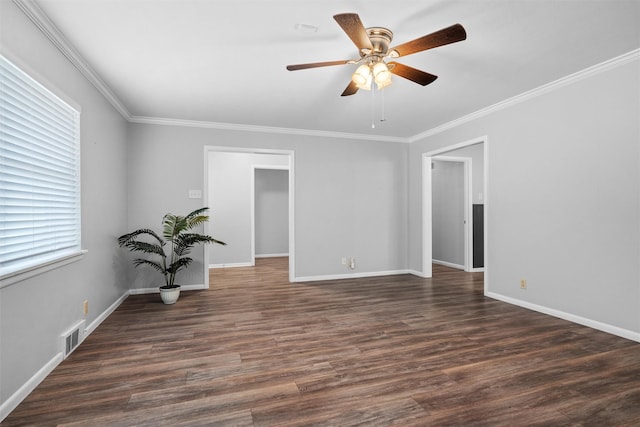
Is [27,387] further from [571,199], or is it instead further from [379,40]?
[571,199]

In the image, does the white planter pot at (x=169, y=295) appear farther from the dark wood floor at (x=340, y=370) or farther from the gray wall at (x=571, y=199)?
the gray wall at (x=571, y=199)

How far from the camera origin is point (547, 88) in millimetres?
3465

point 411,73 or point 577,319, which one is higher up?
point 411,73

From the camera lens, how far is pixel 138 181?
15.0 ft

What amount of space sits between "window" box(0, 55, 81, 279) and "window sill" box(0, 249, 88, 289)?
2cm

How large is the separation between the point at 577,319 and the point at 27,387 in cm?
454

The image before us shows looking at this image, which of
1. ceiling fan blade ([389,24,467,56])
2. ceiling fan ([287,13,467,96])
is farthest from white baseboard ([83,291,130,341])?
ceiling fan blade ([389,24,467,56])

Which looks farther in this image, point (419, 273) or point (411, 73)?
point (419, 273)

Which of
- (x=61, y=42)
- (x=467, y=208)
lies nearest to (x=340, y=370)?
(x=61, y=42)

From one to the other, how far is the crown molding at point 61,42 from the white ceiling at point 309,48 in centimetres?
5

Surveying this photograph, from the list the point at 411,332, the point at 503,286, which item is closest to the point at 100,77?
the point at 411,332

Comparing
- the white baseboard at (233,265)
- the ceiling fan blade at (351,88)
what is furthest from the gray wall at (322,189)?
the ceiling fan blade at (351,88)

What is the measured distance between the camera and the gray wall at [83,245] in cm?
188

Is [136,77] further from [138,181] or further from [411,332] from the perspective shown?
[411,332]
